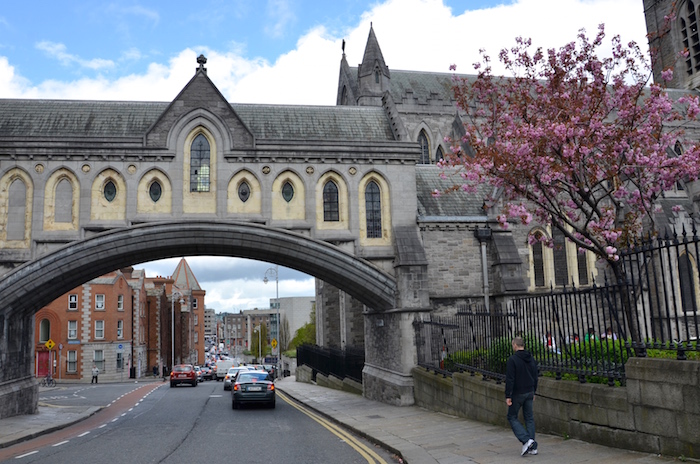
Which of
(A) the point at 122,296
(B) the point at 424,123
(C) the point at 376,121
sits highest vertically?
(B) the point at 424,123

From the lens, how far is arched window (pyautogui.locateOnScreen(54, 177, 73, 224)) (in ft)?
61.5

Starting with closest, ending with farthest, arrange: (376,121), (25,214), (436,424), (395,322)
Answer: (436,424) < (25,214) < (395,322) < (376,121)

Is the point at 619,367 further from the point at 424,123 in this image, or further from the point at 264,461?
the point at 424,123

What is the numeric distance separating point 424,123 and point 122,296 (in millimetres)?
32734

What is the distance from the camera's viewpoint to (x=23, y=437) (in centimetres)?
1425

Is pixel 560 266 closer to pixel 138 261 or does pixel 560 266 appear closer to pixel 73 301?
pixel 138 261

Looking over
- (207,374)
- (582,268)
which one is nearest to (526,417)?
(582,268)

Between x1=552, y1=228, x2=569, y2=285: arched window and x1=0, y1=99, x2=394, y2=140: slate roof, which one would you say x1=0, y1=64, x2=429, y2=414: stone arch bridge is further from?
x1=552, y1=228, x2=569, y2=285: arched window

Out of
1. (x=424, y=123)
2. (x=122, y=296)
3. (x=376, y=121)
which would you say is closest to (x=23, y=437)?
(x=376, y=121)

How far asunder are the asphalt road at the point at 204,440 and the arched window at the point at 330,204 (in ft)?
20.7

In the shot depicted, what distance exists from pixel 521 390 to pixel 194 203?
13.1m

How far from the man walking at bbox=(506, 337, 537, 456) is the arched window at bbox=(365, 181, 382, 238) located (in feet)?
37.6

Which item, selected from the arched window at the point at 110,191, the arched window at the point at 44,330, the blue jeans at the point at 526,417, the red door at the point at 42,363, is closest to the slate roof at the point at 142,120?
the arched window at the point at 110,191

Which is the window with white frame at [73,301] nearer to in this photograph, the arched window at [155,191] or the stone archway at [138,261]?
the stone archway at [138,261]
